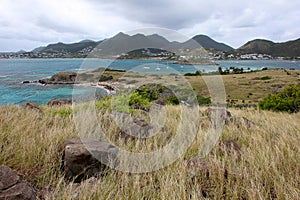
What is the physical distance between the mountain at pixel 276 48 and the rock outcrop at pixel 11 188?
19007 cm

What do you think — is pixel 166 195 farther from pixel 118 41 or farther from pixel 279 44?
pixel 279 44

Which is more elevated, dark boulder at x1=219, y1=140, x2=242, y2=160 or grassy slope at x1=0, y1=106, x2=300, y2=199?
grassy slope at x1=0, y1=106, x2=300, y2=199

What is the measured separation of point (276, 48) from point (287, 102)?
20685 cm

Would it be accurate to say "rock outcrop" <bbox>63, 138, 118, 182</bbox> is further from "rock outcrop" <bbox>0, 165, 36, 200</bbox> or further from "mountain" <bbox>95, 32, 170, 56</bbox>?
"mountain" <bbox>95, 32, 170, 56</bbox>

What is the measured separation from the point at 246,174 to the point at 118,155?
1774 mm

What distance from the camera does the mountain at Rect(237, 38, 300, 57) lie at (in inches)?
6895

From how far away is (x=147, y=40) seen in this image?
5543 mm

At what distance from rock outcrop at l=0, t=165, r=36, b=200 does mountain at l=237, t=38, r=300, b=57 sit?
190 metres

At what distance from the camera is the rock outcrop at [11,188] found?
192 centimetres

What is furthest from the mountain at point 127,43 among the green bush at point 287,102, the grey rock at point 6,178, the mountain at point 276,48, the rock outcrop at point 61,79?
the mountain at point 276,48

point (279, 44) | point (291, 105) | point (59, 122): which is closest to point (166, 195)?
point (59, 122)

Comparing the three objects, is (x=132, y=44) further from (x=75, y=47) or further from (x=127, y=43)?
(x=75, y=47)

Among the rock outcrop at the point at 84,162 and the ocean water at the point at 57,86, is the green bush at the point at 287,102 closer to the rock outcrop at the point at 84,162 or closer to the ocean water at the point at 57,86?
the ocean water at the point at 57,86

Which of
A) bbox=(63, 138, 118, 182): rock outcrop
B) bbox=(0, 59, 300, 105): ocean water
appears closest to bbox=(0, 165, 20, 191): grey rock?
bbox=(63, 138, 118, 182): rock outcrop
